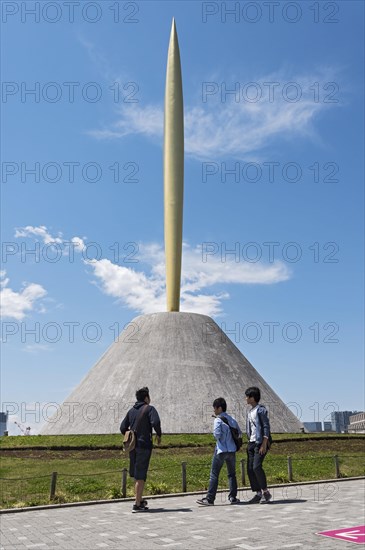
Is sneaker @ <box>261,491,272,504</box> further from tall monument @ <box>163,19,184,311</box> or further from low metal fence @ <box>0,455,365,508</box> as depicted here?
tall monument @ <box>163,19,184,311</box>

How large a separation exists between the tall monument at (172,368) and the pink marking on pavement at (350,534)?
73.3 ft

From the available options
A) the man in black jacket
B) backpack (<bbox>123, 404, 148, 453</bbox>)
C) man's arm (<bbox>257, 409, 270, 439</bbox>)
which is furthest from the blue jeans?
backpack (<bbox>123, 404, 148, 453</bbox>)

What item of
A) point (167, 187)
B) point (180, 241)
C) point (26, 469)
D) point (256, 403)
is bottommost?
point (26, 469)

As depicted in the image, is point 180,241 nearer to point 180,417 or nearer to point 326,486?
point 180,417

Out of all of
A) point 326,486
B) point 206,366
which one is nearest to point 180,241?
point 206,366

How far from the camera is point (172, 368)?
34.7m

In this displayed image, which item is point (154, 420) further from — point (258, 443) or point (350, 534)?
point (350, 534)

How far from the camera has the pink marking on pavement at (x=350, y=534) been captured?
7242 millimetres

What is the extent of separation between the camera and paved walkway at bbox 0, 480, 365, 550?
738cm

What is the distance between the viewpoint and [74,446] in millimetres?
24375

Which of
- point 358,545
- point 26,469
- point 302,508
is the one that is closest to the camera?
point 358,545

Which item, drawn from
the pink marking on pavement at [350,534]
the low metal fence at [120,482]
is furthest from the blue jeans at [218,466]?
the pink marking on pavement at [350,534]

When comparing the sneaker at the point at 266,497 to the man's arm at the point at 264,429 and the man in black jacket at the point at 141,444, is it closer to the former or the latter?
the man's arm at the point at 264,429

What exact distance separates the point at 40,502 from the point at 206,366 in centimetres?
2402
